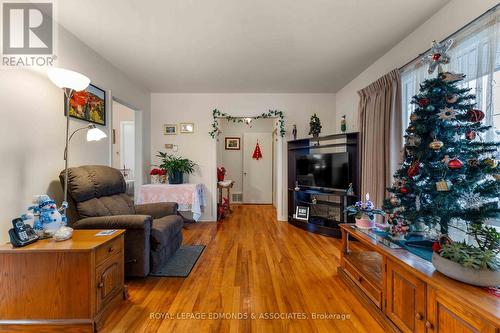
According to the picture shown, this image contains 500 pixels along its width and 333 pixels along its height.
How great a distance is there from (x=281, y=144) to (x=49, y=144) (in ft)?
11.0

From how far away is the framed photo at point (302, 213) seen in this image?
3.76 m

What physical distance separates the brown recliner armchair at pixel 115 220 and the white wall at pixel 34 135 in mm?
221

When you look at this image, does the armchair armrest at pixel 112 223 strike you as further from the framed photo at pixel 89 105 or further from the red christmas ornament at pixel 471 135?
the red christmas ornament at pixel 471 135

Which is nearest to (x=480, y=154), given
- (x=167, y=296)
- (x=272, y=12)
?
(x=272, y=12)

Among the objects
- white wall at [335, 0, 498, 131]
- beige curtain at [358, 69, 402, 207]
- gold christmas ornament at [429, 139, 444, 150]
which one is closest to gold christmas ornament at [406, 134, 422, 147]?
gold christmas ornament at [429, 139, 444, 150]

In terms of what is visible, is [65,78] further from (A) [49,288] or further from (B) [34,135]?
(A) [49,288]

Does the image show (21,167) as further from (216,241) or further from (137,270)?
(216,241)

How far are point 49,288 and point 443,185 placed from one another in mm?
2564

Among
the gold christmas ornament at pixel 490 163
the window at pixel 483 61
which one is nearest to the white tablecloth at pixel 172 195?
the gold christmas ornament at pixel 490 163

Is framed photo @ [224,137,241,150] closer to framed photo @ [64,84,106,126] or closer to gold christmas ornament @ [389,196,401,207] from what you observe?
framed photo @ [64,84,106,126]

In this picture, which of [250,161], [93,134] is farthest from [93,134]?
[250,161]

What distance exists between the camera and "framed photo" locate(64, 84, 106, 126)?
227 cm

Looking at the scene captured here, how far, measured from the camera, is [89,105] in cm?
249

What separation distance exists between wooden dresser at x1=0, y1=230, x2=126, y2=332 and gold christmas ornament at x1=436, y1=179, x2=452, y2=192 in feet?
7.27
